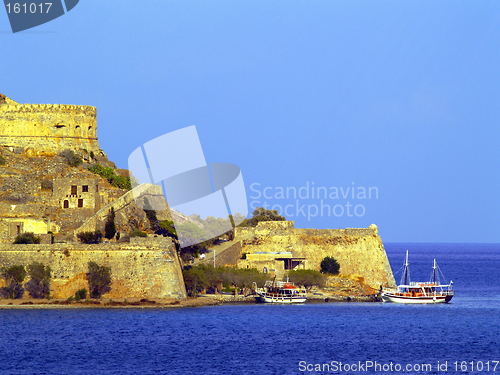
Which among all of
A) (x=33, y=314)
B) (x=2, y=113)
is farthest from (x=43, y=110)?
(x=33, y=314)

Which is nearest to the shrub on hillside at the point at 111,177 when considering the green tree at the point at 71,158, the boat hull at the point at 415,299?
the green tree at the point at 71,158

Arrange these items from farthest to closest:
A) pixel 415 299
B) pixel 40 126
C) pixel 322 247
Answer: pixel 322 247 < pixel 415 299 < pixel 40 126

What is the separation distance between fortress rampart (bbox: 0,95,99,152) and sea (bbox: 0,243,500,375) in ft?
50.6

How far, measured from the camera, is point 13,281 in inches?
1890

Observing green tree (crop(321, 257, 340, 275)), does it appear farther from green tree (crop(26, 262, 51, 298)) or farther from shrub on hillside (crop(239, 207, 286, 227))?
green tree (crop(26, 262, 51, 298))

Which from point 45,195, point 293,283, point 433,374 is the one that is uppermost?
point 45,195

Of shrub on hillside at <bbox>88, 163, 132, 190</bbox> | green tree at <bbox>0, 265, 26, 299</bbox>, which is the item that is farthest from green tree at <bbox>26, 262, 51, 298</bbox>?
shrub on hillside at <bbox>88, 163, 132, 190</bbox>

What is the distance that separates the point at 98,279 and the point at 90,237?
151 inches

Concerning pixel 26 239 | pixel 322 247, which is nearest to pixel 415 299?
pixel 322 247

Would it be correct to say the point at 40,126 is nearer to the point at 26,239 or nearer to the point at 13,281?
the point at 26,239

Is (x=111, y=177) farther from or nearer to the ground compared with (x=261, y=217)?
farther from the ground

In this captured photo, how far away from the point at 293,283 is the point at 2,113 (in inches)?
886

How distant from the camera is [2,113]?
194 ft

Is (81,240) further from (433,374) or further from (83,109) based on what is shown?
(433,374)
